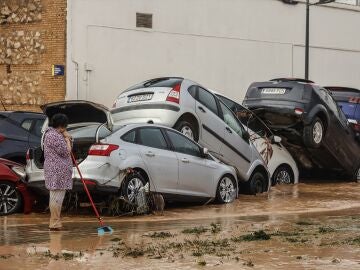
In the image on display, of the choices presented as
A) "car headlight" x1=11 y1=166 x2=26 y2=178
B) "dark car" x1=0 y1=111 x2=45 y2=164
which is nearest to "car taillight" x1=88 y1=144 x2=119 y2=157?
"car headlight" x1=11 y1=166 x2=26 y2=178

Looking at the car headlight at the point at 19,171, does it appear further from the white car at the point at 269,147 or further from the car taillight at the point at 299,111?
the car taillight at the point at 299,111

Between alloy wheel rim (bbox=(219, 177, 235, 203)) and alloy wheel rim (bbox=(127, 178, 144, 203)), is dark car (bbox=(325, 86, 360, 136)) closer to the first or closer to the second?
alloy wheel rim (bbox=(219, 177, 235, 203))

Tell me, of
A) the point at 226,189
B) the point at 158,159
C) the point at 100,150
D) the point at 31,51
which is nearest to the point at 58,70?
the point at 31,51

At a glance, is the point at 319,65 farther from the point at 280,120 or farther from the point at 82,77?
the point at 280,120

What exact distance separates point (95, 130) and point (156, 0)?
51.1 feet

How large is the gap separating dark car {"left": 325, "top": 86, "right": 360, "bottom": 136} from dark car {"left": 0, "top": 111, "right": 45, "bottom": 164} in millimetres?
8784

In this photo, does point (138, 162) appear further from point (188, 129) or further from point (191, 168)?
point (188, 129)

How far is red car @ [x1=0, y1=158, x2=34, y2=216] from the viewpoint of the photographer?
42.2 ft

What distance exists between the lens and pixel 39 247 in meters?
9.24

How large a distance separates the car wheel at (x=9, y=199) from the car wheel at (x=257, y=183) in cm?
568

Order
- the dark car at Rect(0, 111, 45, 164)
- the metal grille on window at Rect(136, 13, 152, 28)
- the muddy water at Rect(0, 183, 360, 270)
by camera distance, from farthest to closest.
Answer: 1. the metal grille on window at Rect(136, 13, 152, 28)
2. the dark car at Rect(0, 111, 45, 164)
3. the muddy water at Rect(0, 183, 360, 270)

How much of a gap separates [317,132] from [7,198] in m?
8.31

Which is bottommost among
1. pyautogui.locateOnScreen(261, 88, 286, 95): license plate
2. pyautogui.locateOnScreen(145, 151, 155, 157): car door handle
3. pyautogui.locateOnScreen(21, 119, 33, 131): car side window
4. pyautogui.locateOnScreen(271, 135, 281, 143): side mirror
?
pyautogui.locateOnScreen(145, 151, 155, 157): car door handle

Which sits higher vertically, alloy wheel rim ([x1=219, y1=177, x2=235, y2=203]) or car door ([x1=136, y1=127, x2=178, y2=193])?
car door ([x1=136, y1=127, x2=178, y2=193])
